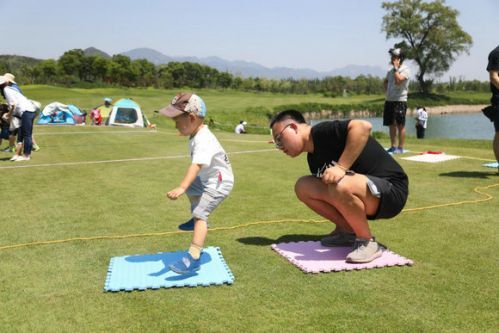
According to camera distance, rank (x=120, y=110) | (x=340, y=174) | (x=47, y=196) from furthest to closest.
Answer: (x=120, y=110)
(x=47, y=196)
(x=340, y=174)

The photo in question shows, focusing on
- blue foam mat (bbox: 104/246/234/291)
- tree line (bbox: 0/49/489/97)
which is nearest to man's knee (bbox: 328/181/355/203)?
blue foam mat (bbox: 104/246/234/291)

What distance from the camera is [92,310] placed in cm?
308

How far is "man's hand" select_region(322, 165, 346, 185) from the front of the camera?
3.64 m

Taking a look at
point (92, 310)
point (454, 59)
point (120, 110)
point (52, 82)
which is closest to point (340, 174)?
point (92, 310)

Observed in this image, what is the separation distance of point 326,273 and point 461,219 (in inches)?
88.7

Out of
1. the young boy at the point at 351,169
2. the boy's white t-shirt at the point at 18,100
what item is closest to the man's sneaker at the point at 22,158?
the boy's white t-shirt at the point at 18,100

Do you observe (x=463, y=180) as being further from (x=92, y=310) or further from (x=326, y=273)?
(x=92, y=310)

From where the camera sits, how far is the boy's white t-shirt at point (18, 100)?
10.1m

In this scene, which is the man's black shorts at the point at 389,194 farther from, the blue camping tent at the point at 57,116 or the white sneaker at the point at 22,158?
the blue camping tent at the point at 57,116

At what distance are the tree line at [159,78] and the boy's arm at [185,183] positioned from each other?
72.8 m

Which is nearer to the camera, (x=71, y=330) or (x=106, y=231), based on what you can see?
(x=71, y=330)

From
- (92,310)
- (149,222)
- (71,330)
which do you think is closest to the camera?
(71,330)

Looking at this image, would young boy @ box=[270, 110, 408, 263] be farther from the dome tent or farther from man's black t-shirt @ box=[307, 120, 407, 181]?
the dome tent

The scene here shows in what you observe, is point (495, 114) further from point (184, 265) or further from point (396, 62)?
point (184, 265)
